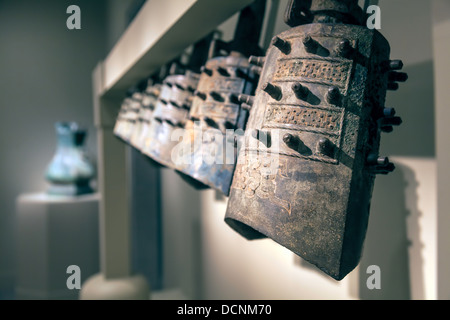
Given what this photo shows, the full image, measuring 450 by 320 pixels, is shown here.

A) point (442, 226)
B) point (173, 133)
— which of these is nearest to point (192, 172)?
point (173, 133)

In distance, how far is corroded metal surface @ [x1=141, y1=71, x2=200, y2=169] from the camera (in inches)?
33.7

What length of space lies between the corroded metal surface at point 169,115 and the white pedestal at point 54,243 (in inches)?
82.4

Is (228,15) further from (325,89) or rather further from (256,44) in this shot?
(325,89)

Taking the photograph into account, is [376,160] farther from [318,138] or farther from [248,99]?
[248,99]

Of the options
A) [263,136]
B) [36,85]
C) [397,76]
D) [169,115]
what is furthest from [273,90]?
[36,85]

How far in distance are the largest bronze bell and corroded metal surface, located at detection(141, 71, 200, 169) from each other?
0.35 meters

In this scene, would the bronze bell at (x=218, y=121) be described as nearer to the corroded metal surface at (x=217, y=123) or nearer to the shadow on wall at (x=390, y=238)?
the corroded metal surface at (x=217, y=123)

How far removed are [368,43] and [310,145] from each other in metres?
0.14

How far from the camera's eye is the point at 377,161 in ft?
1.54

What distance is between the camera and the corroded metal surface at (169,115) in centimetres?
86

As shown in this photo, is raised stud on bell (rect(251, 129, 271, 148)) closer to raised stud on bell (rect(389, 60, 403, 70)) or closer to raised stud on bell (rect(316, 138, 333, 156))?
raised stud on bell (rect(316, 138, 333, 156))

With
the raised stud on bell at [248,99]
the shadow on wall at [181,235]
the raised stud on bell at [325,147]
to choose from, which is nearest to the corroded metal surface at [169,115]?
the raised stud on bell at [248,99]

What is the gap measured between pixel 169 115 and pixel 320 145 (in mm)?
491

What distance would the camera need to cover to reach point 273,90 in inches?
20.5
